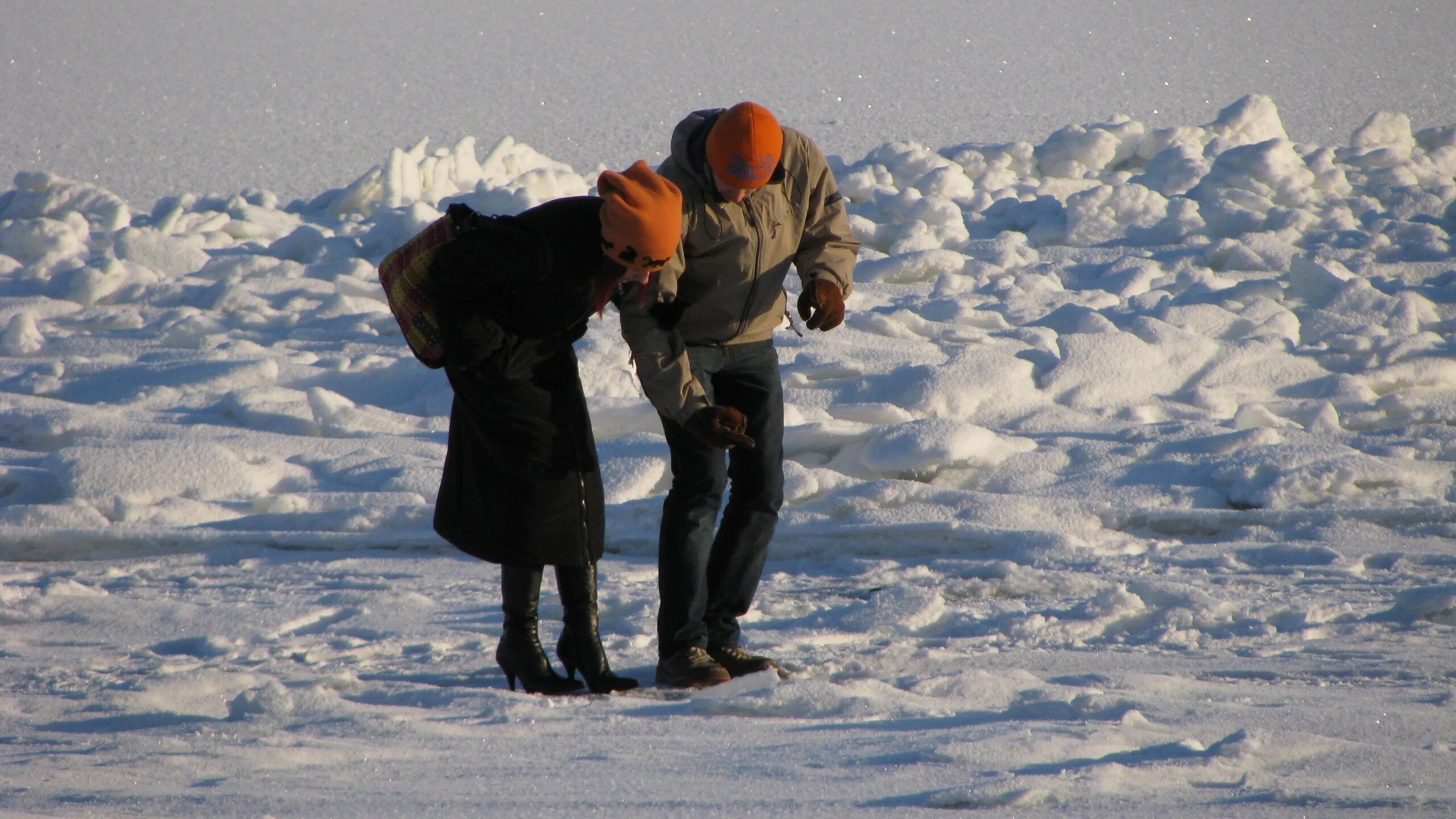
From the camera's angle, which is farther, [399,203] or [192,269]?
[399,203]

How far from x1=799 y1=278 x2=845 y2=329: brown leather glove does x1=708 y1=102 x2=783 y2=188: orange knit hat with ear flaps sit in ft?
0.99

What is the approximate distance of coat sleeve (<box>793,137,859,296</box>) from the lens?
8.89 feet

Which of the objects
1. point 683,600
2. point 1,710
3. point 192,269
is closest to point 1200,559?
point 683,600

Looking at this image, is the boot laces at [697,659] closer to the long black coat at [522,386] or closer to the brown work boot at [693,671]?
the brown work boot at [693,671]

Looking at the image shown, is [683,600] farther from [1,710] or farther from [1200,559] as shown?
[1200,559]

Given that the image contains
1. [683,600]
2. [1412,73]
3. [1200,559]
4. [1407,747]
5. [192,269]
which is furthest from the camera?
[1412,73]

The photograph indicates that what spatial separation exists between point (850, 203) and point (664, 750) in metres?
5.86

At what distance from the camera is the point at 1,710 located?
2.46 m

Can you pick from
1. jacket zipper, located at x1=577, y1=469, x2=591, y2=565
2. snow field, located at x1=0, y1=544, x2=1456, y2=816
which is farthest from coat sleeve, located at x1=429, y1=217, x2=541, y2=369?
snow field, located at x1=0, y1=544, x2=1456, y2=816

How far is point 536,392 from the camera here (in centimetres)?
253

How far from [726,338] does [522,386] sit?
43 centimetres

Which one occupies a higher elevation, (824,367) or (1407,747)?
(824,367)

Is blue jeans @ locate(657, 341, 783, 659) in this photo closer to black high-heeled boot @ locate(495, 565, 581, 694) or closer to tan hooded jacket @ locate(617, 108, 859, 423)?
tan hooded jacket @ locate(617, 108, 859, 423)

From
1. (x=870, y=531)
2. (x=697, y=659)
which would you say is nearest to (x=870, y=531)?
(x=870, y=531)
